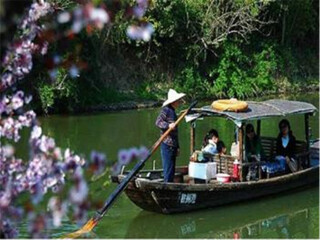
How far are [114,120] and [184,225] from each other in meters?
10.5

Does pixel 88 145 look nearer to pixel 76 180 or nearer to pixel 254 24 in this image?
pixel 76 180

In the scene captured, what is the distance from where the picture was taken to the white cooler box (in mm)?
9086

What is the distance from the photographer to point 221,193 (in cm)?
880

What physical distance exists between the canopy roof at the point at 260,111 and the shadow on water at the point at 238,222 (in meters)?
1.21

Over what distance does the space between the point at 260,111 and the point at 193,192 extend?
172 centimetres

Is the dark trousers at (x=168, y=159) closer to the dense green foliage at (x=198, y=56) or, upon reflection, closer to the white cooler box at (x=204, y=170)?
the white cooler box at (x=204, y=170)

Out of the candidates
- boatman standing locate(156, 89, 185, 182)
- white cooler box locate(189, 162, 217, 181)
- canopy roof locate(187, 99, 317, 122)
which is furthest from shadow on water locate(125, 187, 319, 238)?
canopy roof locate(187, 99, 317, 122)

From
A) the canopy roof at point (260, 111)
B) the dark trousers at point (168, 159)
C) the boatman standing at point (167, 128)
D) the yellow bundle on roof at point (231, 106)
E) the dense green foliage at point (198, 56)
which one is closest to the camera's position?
the boatman standing at point (167, 128)

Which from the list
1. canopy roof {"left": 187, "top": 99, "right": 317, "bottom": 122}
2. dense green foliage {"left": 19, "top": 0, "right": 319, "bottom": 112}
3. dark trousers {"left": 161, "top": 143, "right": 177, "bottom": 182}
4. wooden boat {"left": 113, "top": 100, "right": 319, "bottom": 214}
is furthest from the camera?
dense green foliage {"left": 19, "top": 0, "right": 319, "bottom": 112}

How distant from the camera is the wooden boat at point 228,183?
27.1 feet

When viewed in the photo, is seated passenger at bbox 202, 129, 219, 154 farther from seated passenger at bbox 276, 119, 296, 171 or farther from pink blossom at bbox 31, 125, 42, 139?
pink blossom at bbox 31, 125, 42, 139

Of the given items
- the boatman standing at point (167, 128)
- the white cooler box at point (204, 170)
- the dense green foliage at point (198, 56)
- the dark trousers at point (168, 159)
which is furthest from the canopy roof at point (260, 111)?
the dense green foliage at point (198, 56)

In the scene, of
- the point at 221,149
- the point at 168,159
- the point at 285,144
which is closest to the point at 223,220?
the point at 168,159

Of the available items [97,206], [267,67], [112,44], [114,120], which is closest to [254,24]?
[267,67]
